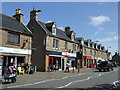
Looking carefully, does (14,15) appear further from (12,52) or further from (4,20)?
(12,52)

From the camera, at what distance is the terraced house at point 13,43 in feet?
61.9

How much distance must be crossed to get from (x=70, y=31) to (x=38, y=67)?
13844 millimetres

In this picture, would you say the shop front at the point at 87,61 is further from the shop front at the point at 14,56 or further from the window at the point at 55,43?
the shop front at the point at 14,56

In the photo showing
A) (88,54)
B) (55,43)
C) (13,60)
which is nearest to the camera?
(13,60)

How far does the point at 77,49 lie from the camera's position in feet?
124

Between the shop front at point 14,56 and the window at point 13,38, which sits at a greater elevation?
the window at point 13,38

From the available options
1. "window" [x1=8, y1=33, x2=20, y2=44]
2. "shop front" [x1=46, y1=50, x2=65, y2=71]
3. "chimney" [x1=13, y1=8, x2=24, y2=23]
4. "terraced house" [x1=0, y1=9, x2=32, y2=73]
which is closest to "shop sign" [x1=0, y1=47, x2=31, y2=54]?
"terraced house" [x1=0, y1=9, x2=32, y2=73]

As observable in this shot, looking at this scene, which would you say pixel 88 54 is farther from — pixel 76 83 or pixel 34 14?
pixel 76 83

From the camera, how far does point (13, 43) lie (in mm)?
20125

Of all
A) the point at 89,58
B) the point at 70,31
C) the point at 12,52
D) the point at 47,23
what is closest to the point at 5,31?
the point at 12,52

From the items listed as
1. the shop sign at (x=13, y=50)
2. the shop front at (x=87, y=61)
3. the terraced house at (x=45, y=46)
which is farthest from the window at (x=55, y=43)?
the shop front at (x=87, y=61)

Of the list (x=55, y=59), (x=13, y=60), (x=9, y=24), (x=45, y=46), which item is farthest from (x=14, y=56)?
(x=55, y=59)

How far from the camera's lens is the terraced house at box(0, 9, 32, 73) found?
18875mm

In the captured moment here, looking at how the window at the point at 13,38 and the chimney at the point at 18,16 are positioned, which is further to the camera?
the chimney at the point at 18,16
